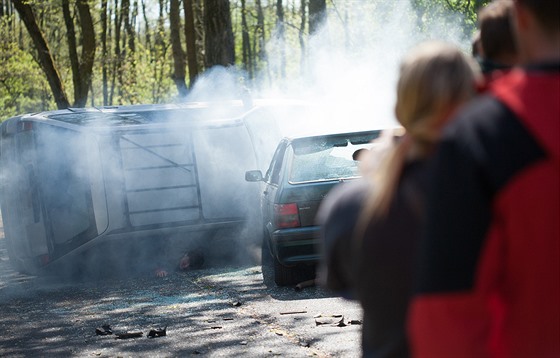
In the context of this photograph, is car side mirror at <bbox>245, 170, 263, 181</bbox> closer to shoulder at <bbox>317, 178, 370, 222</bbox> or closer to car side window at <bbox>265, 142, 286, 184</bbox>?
car side window at <bbox>265, 142, 286, 184</bbox>

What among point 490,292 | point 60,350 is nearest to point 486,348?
point 490,292

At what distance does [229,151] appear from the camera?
1462cm

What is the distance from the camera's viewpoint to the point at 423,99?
8.20ft

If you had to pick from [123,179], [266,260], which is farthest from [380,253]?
[123,179]

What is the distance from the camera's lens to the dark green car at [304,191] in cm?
1099

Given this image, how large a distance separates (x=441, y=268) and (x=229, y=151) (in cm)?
1244

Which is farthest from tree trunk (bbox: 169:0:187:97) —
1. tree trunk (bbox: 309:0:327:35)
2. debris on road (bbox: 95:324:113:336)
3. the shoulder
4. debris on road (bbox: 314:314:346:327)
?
the shoulder

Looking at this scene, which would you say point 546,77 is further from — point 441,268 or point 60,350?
point 60,350

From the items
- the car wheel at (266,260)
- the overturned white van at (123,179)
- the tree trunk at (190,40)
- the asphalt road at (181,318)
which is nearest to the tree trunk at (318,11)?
the tree trunk at (190,40)

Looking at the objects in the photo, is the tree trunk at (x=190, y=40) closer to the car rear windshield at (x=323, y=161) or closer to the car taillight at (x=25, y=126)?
the car taillight at (x=25, y=126)

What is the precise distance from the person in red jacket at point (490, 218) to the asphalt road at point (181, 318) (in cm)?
547

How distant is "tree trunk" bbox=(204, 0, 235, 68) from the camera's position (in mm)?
21875

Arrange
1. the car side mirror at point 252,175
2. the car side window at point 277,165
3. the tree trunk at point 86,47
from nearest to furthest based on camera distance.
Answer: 1. the car side window at point 277,165
2. the car side mirror at point 252,175
3. the tree trunk at point 86,47

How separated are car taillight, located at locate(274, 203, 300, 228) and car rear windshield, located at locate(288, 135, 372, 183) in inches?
11.4
